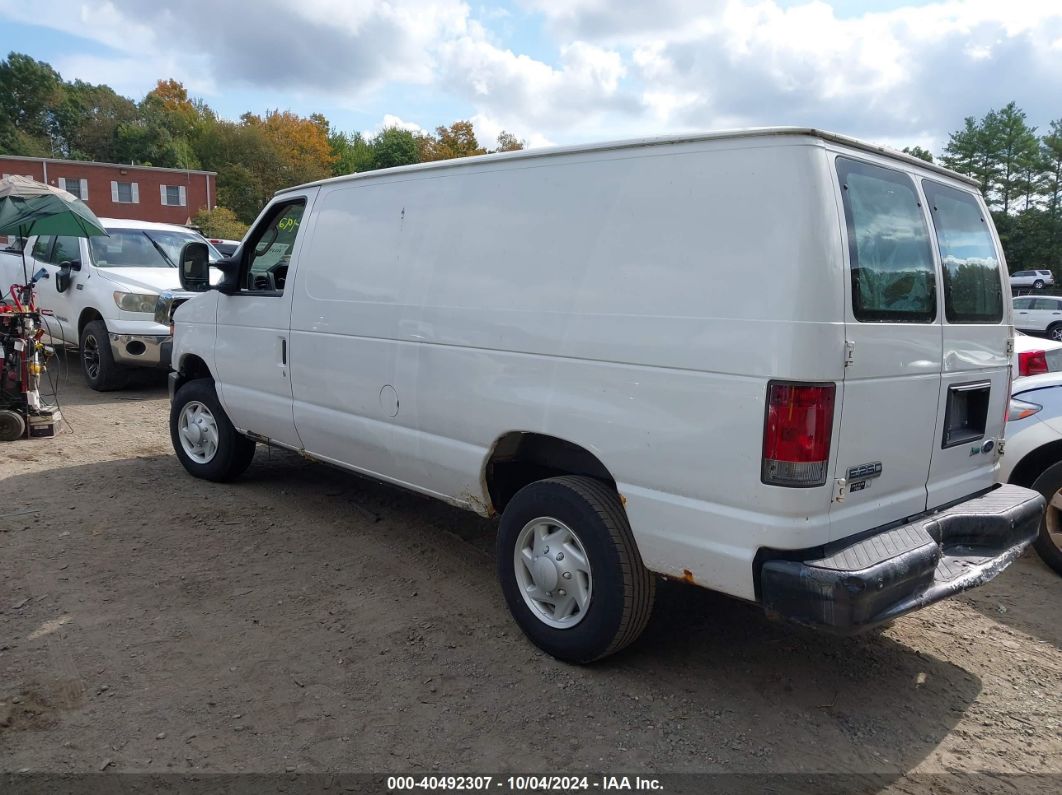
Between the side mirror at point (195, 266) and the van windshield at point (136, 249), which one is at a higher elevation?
the van windshield at point (136, 249)

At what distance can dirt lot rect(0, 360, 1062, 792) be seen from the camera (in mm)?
2941

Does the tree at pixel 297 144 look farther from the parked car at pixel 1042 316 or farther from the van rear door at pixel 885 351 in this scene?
the van rear door at pixel 885 351

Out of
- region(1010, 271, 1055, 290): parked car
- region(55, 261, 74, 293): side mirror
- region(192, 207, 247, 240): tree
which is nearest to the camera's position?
region(55, 261, 74, 293): side mirror

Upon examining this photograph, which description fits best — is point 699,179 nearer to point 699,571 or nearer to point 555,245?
point 555,245

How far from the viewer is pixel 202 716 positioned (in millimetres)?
3125

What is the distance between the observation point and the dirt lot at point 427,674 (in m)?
2.94

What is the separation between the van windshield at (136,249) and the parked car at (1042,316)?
2635 cm

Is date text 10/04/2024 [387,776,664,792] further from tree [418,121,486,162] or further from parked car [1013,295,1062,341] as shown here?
tree [418,121,486,162]

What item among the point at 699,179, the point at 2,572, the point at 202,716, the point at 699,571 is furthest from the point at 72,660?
the point at 699,179

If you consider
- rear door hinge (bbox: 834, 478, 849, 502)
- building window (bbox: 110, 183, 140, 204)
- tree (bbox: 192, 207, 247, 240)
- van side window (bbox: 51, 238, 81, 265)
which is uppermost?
building window (bbox: 110, 183, 140, 204)

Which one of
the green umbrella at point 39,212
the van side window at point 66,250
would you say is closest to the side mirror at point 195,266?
the green umbrella at point 39,212

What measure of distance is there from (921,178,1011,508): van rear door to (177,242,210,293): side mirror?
4.49m

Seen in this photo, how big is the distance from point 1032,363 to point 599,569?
433 centimetres

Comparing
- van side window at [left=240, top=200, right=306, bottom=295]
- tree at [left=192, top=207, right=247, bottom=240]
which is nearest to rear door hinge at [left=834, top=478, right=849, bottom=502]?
van side window at [left=240, top=200, right=306, bottom=295]
